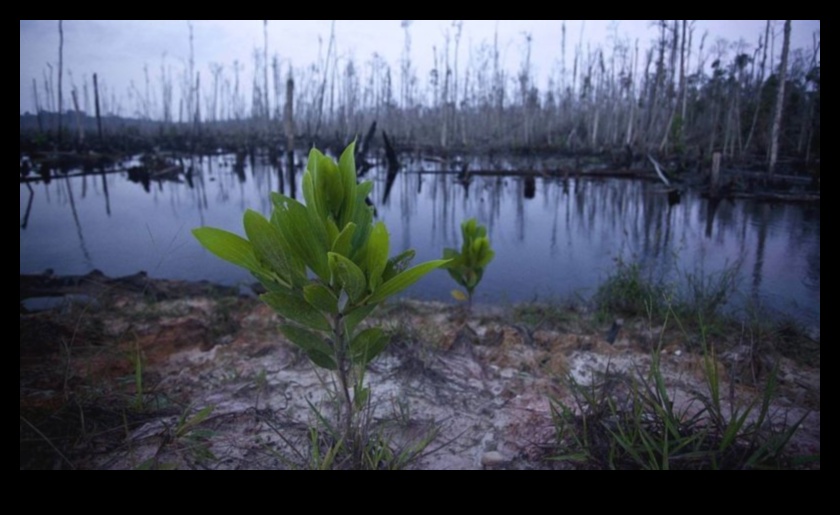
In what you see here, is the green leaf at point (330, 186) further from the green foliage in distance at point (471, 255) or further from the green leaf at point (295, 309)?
the green foliage in distance at point (471, 255)

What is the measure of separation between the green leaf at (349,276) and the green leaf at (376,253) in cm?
3

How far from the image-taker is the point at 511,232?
875 centimetres

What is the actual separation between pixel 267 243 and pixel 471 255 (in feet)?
8.67

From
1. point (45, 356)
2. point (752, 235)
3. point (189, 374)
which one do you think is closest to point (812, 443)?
point (189, 374)

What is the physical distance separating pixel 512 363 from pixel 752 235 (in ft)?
24.0

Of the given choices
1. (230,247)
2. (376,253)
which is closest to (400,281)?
(376,253)

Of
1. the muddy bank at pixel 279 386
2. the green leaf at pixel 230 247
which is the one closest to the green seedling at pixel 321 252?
the green leaf at pixel 230 247

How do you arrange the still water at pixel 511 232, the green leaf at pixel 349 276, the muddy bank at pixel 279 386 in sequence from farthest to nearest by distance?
the still water at pixel 511 232 → the muddy bank at pixel 279 386 → the green leaf at pixel 349 276

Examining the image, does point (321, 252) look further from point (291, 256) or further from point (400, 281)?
point (400, 281)

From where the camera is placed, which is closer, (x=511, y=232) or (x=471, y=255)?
(x=471, y=255)

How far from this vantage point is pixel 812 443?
1.35 m

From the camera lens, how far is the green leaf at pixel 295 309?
4.08ft

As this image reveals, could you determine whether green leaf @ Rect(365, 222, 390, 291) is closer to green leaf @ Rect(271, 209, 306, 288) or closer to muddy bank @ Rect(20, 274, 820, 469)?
green leaf @ Rect(271, 209, 306, 288)
